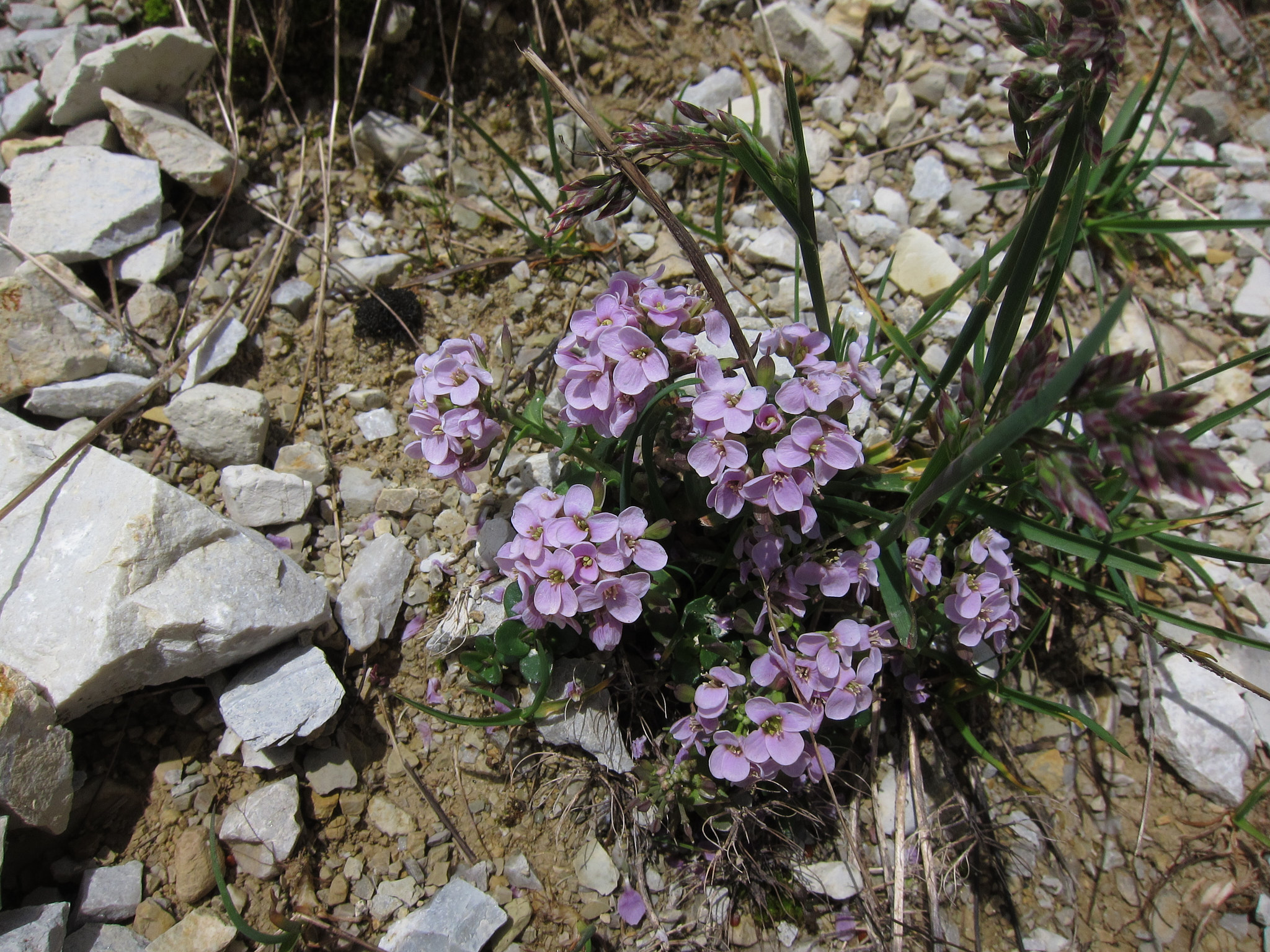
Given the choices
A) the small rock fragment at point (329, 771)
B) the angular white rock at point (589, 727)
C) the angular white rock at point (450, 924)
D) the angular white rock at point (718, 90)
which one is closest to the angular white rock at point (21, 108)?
the angular white rock at point (718, 90)

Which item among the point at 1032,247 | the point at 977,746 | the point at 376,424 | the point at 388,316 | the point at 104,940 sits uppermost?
the point at 1032,247

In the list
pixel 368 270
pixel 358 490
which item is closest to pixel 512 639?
pixel 358 490

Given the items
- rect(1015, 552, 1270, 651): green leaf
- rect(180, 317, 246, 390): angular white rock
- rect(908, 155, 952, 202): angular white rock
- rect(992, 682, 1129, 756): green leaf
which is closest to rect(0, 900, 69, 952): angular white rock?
rect(180, 317, 246, 390): angular white rock

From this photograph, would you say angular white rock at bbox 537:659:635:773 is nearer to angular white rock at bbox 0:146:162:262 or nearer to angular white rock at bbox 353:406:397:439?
angular white rock at bbox 353:406:397:439

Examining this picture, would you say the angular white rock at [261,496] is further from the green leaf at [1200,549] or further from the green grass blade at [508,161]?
the green leaf at [1200,549]

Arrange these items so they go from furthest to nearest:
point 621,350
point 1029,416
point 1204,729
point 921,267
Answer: point 921,267, point 1204,729, point 621,350, point 1029,416

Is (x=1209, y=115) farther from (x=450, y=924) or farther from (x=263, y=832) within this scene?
(x=263, y=832)

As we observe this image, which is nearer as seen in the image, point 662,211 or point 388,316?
point 662,211
